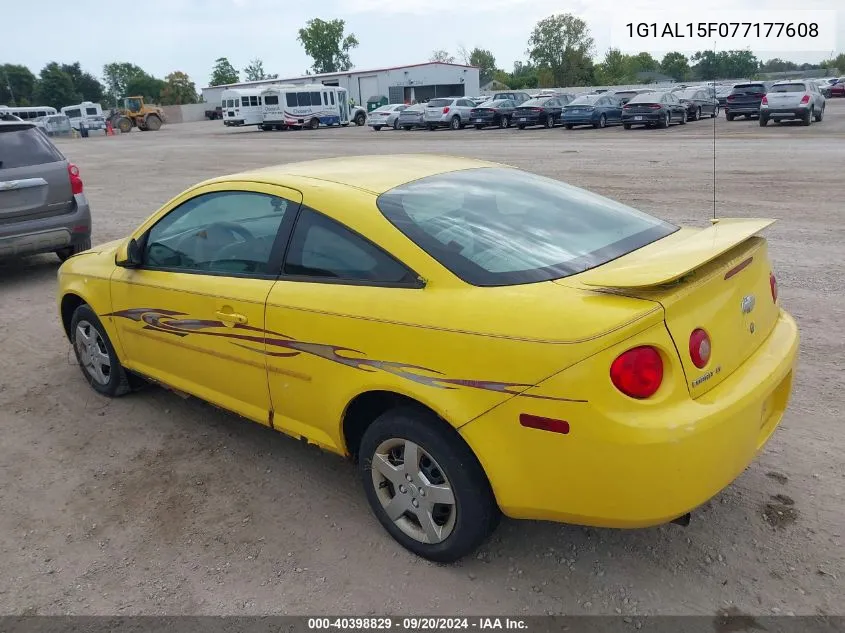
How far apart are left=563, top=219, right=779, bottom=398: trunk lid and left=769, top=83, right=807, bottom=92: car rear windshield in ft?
85.8

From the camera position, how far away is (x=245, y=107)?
4544 centimetres

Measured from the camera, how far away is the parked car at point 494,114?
1326 inches

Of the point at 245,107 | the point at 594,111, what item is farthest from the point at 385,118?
the point at 245,107

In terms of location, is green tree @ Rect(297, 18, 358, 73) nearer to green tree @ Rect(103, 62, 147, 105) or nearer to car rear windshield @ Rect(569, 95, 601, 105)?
green tree @ Rect(103, 62, 147, 105)

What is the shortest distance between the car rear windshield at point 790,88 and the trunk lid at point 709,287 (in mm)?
26143

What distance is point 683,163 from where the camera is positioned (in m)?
15.7

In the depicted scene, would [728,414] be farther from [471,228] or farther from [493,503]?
[471,228]

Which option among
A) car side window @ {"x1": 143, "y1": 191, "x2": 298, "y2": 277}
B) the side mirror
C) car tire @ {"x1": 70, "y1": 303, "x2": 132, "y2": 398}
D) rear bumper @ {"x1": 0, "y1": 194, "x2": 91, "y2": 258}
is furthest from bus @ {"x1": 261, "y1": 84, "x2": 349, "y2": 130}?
car side window @ {"x1": 143, "y1": 191, "x2": 298, "y2": 277}

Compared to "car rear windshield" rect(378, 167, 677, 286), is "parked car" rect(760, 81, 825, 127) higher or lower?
higher

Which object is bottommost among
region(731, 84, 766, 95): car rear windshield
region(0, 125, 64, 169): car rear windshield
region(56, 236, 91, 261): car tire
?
region(56, 236, 91, 261): car tire

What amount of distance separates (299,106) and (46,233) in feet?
125

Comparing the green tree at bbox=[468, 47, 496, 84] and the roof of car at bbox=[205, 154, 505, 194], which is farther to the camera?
the green tree at bbox=[468, 47, 496, 84]

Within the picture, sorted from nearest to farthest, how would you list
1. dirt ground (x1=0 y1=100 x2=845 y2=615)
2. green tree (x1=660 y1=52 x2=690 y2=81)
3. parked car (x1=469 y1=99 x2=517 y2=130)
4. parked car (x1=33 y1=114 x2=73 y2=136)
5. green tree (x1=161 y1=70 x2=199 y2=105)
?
dirt ground (x1=0 y1=100 x2=845 y2=615), green tree (x1=660 y1=52 x2=690 y2=81), parked car (x1=469 y1=99 x2=517 y2=130), parked car (x1=33 y1=114 x2=73 y2=136), green tree (x1=161 y1=70 x2=199 y2=105)

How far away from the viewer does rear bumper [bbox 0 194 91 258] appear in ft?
24.2
